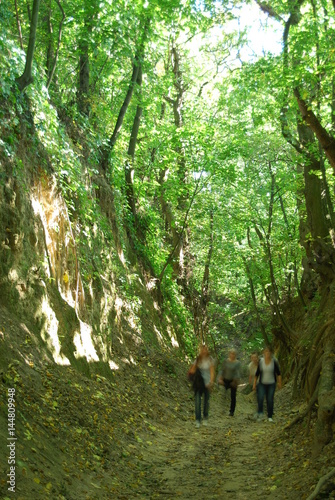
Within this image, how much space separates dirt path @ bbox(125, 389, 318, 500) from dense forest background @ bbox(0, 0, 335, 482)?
1053 millimetres

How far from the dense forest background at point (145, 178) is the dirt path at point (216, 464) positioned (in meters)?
1.05

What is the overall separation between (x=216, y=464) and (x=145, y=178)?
17262mm

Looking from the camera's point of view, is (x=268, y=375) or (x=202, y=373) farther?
(x=268, y=375)

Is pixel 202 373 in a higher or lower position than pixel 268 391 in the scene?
higher

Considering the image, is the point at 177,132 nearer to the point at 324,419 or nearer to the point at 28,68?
the point at 28,68

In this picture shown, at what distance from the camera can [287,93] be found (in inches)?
445

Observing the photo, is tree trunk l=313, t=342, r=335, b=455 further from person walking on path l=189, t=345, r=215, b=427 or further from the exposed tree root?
person walking on path l=189, t=345, r=215, b=427

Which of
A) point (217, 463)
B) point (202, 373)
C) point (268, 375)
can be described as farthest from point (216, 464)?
point (268, 375)

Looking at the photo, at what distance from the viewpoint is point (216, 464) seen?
26.4 ft

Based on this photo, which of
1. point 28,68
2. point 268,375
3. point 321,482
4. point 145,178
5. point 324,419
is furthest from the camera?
point 145,178

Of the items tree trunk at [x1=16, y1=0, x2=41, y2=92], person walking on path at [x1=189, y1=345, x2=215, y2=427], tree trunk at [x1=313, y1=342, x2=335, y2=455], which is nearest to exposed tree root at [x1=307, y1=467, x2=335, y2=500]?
tree trunk at [x1=313, y1=342, x2=335, y2=455]

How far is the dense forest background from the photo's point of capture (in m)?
9.11

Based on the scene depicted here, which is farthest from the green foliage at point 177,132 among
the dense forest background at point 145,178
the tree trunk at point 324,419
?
the tree trunk at point 324,419

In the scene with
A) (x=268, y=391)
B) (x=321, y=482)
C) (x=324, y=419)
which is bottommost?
(x=321, y=482)
